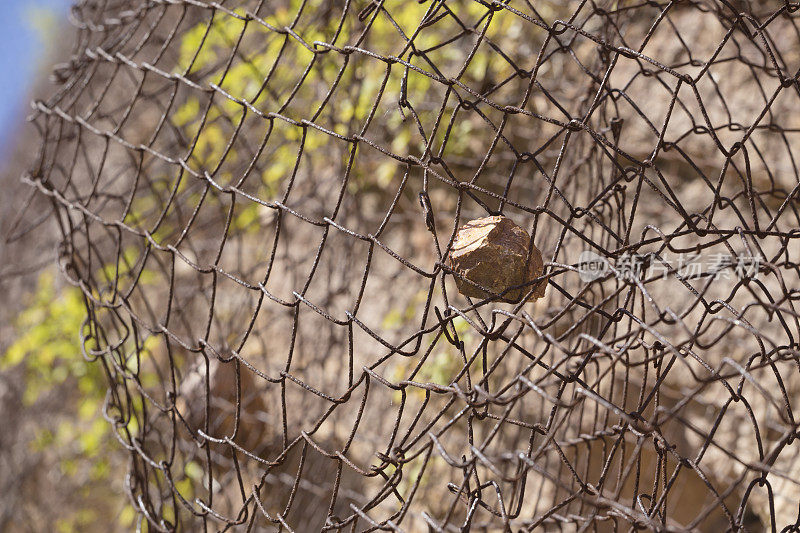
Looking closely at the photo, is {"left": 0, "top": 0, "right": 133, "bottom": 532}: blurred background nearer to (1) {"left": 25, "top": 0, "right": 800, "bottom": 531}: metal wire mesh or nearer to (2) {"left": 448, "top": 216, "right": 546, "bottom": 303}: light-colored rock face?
(1) {"left": 25, "top": 0, "right": 800, "bottom": 531}: metal wire mesh

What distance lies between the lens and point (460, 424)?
174 cm

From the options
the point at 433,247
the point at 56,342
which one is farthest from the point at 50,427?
the point at 433,247

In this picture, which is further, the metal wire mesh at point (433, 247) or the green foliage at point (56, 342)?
the green foliage at point (56, 342)

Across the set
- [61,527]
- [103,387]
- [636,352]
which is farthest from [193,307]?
[636,352]

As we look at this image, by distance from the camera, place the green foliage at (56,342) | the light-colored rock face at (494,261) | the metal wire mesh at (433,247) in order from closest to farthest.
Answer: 1. the light-colored rock face at (494,261)
2. the metal wire mesh at (433,247)
3. the green foliage at (56,342)

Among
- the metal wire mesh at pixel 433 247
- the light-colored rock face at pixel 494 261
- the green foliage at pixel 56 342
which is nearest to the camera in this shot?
the light-colored rock face at pixel 494 261

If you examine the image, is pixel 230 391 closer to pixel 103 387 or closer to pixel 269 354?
pixel 269 354

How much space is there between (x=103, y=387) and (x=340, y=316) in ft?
2.99

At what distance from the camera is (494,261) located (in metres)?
0.82

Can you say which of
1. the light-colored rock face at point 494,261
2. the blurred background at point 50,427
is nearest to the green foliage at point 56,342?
the blurred background at point 50,427

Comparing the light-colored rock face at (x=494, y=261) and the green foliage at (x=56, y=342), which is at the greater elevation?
the green foliage at (x=56, y=342)

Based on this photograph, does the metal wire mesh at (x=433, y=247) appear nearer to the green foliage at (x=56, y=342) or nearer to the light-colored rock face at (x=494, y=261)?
the green foliage at (x=56, y=342)

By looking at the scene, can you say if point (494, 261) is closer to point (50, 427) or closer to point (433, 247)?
point (433, 247)

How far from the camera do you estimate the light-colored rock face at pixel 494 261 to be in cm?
82
